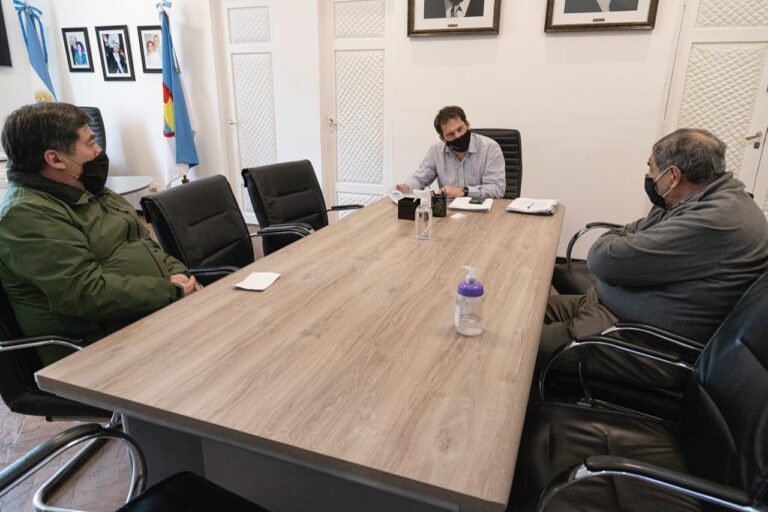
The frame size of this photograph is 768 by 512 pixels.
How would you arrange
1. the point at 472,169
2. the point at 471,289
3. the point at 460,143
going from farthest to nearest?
the point at 472,169, the point at 460,143, the point at 471,289

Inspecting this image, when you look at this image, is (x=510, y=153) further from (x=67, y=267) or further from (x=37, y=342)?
(x=37, y=342)

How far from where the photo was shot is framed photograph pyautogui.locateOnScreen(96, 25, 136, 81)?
4766 mm

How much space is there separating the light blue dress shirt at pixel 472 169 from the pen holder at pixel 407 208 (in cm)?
58

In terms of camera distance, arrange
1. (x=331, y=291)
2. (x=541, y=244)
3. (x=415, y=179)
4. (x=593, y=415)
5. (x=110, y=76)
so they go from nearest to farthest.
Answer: (x=593, y=415)
(x=331, y=291)
(x=541, y=244)
(x=415, y=179)
(x=110, y=76)

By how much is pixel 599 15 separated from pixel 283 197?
2471 mm

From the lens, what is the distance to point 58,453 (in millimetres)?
894

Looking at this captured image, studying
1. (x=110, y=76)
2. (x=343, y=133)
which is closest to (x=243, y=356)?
(x=343, y=133)

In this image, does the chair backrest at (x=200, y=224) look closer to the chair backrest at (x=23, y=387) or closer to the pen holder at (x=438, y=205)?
the chair backrest at (x=23, y=387)

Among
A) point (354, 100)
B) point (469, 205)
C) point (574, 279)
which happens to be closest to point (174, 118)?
point (354, 100)

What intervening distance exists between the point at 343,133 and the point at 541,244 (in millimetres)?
2748

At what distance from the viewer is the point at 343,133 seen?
4.32m

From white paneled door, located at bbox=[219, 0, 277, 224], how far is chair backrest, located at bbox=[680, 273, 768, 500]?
4119mm

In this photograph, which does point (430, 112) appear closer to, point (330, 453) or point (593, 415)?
point (593, 415)

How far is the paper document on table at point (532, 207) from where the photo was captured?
8.18 ft
